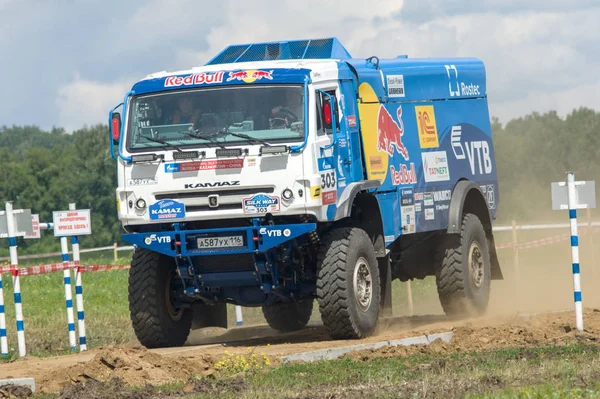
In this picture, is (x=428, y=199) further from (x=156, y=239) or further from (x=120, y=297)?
(x=120, y=297)

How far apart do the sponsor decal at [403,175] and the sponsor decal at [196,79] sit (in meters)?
2.91

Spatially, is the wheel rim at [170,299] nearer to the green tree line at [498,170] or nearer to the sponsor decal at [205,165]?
the sponsor decal at [205,165]

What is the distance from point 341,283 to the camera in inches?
565

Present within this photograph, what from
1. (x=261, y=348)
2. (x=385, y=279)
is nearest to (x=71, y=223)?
(x=261, y=348)

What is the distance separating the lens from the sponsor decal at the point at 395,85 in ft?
54.7

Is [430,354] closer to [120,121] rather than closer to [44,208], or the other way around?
[120,121]

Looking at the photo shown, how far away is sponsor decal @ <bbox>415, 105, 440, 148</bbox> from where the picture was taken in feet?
56.6

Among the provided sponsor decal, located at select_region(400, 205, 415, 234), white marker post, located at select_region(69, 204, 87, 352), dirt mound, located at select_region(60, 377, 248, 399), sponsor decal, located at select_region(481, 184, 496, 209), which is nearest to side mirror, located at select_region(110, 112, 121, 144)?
white marker post, located at select_region(69, 204, 87, 352)

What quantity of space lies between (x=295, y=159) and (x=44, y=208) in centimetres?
8137

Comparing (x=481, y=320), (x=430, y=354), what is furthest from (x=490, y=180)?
(x=430, y=354)

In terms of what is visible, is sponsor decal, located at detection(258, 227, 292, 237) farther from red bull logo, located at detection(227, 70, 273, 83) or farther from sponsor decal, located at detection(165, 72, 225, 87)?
sponsor decal, located at detection(165, 72, 225, 87)

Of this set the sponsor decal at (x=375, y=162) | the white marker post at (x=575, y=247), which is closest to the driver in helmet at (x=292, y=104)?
the sponsor decal at (x=375, y=162)

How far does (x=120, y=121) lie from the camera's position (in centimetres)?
1466

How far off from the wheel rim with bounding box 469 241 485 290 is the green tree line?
25.2 m
